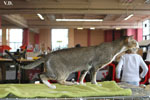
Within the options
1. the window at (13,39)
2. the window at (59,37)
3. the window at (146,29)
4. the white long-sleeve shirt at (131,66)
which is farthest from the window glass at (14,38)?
the white long-sleeve shirt at (131,66)

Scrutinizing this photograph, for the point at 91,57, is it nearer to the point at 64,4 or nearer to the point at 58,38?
the point at 64,4

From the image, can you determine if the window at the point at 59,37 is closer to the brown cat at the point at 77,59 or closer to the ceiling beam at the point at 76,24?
the ceiling beam at the point at 76,24

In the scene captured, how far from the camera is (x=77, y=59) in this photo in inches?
43.5

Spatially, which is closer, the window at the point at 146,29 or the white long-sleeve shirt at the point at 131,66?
the white long-sleeve shirt at the point at 131,66

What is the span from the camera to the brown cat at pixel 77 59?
3.49 ft

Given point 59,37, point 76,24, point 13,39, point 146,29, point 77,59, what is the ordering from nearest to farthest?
point 77,59, point 76,24, point 146,29, point 13,39, point 59,37

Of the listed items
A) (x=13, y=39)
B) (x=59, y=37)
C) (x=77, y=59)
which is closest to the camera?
(x=77, y=59)

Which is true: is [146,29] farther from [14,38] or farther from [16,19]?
[14,38]

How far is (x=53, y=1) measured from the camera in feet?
23.2

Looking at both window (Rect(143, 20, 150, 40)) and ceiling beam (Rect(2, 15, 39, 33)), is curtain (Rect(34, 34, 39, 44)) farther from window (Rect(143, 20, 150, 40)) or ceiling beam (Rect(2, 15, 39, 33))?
window (Rect(143, 20, 150, 40))

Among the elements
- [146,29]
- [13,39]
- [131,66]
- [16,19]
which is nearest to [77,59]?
[131,66]

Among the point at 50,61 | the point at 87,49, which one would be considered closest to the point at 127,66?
the point at 87,49

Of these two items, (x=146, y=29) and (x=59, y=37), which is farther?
(x=59, y=37)

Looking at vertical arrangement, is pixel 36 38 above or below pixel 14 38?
above
